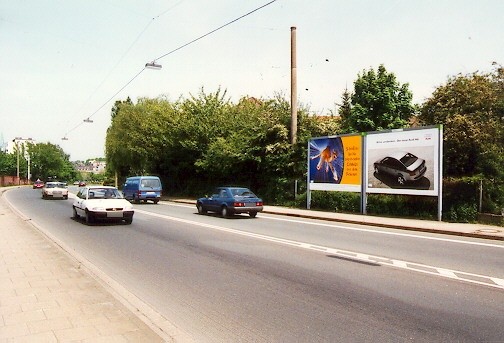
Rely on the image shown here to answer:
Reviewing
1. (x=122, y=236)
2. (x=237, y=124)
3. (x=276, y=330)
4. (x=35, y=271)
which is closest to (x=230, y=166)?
(x=237, y=124)

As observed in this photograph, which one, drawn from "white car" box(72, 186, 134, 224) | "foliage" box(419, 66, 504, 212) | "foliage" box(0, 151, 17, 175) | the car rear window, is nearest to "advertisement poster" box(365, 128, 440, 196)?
"foliage" box(419, 66, 504, 212)

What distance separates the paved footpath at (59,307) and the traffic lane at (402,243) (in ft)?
21.1

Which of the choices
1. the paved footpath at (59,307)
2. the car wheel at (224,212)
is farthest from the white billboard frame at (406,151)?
the paved footpath at (59,307)

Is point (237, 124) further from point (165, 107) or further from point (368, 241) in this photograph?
point (368, 241)

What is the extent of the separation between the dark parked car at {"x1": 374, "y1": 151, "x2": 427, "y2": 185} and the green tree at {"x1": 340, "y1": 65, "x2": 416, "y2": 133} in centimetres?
2078

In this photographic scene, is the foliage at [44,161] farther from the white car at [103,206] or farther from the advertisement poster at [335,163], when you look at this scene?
the advertisement poster at [335,163]

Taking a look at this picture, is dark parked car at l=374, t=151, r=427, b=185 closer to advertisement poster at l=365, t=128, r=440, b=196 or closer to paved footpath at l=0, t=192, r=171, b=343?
advertisement poster at l=365, t=128, r=440, b=196

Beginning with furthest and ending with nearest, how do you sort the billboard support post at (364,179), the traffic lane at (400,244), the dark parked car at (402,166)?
the billboard support post at (364,179)
the dark parked car at (402,166)
the traffic lane at (400,244)

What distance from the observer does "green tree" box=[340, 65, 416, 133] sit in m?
39.3

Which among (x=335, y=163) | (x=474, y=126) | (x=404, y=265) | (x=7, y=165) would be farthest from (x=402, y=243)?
(x=7, y=165)

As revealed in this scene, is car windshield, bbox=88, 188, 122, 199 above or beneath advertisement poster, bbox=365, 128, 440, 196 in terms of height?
beneath

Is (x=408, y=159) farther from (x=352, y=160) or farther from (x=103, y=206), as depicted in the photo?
(x=103, y=206)

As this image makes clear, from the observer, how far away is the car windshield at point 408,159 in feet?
56.9

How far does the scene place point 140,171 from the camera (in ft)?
177
